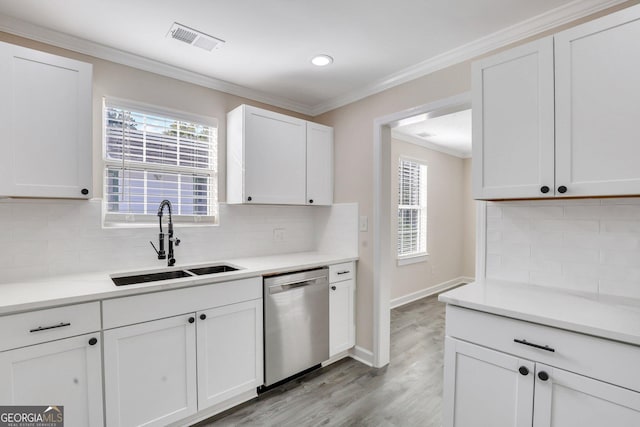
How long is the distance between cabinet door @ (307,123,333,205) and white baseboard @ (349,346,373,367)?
142 centimetres

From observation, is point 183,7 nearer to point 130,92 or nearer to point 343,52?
point 130,92

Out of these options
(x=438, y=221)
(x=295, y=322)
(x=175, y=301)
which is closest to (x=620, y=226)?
(x=295, y=322)

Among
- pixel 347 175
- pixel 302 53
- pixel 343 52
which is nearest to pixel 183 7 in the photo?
pixel 302 53

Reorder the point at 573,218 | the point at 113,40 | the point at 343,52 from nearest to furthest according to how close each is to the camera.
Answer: the point at 573,218, the point at 113,40, the point at 343,52

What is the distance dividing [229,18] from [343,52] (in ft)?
2.64

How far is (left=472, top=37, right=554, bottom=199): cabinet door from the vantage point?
1.54m

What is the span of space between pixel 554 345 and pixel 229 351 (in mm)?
1797

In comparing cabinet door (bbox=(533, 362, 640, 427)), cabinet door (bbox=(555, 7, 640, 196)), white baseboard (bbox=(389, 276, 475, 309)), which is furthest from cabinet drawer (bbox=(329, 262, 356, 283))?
white baseboard (bbox=(389, 276, 475, 309))

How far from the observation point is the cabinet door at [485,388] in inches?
53.0

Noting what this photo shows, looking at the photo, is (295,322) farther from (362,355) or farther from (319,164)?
(319,164)

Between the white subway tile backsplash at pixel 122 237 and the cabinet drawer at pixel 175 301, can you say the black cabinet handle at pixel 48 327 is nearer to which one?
the cabinet drawer at pixel 175 301

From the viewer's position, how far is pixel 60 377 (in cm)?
149

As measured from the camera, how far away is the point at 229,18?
5.96 ft

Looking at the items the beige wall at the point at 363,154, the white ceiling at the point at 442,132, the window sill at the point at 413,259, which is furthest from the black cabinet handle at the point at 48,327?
the window sill at the point at 413,259
